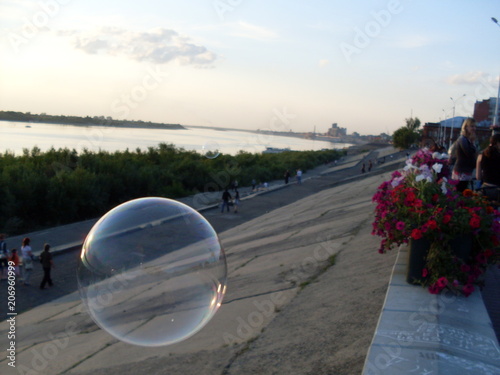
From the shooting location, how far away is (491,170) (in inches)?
279

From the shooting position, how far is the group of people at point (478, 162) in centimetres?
703

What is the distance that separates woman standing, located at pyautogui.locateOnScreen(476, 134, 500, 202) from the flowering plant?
2404 mm

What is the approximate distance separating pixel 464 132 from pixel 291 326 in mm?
4255

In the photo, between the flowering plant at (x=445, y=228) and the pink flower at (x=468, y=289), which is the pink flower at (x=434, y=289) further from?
the pink flower at (x=468, y=289)

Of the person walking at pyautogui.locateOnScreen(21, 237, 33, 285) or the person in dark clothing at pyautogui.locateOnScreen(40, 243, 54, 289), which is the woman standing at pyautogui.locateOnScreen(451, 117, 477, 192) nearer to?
the person in dark clothing at pyautogui.locateOnScreen(40, 243, 54, 289)

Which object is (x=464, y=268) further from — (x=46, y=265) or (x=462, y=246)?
(x=46, y=265)

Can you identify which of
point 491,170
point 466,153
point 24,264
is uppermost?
point 466,153

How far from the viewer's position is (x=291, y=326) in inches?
197

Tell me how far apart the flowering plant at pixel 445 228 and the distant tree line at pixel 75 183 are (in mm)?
15896

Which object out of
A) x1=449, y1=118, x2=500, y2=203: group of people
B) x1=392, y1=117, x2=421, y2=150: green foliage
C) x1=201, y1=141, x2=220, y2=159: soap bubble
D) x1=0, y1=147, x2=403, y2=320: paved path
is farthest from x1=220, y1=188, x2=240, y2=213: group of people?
x1=392, y1=117, x2=421, y2=150: green foliage

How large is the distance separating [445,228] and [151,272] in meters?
2.62

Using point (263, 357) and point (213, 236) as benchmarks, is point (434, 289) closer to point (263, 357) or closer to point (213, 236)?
point (263, 357)

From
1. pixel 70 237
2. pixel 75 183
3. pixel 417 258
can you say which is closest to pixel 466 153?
pixel 417 258

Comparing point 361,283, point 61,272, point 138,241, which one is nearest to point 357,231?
point 361,283
